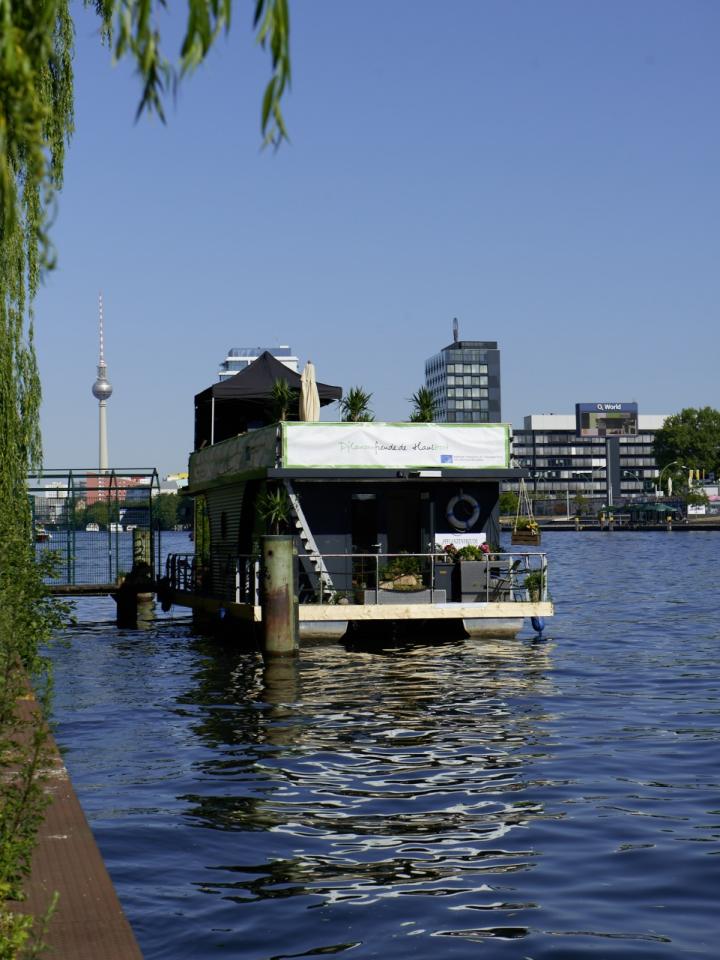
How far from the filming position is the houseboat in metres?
28.3

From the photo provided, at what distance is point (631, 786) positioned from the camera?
14.7 metres

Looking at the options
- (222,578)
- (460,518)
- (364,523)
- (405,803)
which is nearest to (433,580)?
(460,518)

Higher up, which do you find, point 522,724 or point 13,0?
point 13,0

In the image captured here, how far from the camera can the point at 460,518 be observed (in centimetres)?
3077

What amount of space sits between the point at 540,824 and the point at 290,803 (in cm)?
267

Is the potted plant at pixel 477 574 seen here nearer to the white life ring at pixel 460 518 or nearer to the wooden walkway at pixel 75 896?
the white life ring at pixel 460 518

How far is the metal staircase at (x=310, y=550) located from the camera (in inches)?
1138

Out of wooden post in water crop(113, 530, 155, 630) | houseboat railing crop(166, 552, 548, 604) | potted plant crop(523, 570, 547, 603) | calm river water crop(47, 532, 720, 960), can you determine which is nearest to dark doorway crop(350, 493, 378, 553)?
houseboat railing crop(166, 552, 548, 604)

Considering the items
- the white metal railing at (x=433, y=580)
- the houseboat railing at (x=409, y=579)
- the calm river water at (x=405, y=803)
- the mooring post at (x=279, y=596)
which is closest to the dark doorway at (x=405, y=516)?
the houseboat railing at (x=409, y=579)

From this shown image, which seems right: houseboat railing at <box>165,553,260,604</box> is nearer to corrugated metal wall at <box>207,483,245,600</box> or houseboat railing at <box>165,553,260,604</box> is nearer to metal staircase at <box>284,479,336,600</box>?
corrugated metal wall at <box>207,483,245,600</box>

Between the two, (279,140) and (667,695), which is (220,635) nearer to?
(667,695)

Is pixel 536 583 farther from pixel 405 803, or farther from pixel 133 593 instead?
pixel 405 803

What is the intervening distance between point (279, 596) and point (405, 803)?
1282 cm

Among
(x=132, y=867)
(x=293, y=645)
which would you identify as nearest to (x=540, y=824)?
(x=132, y=867)
